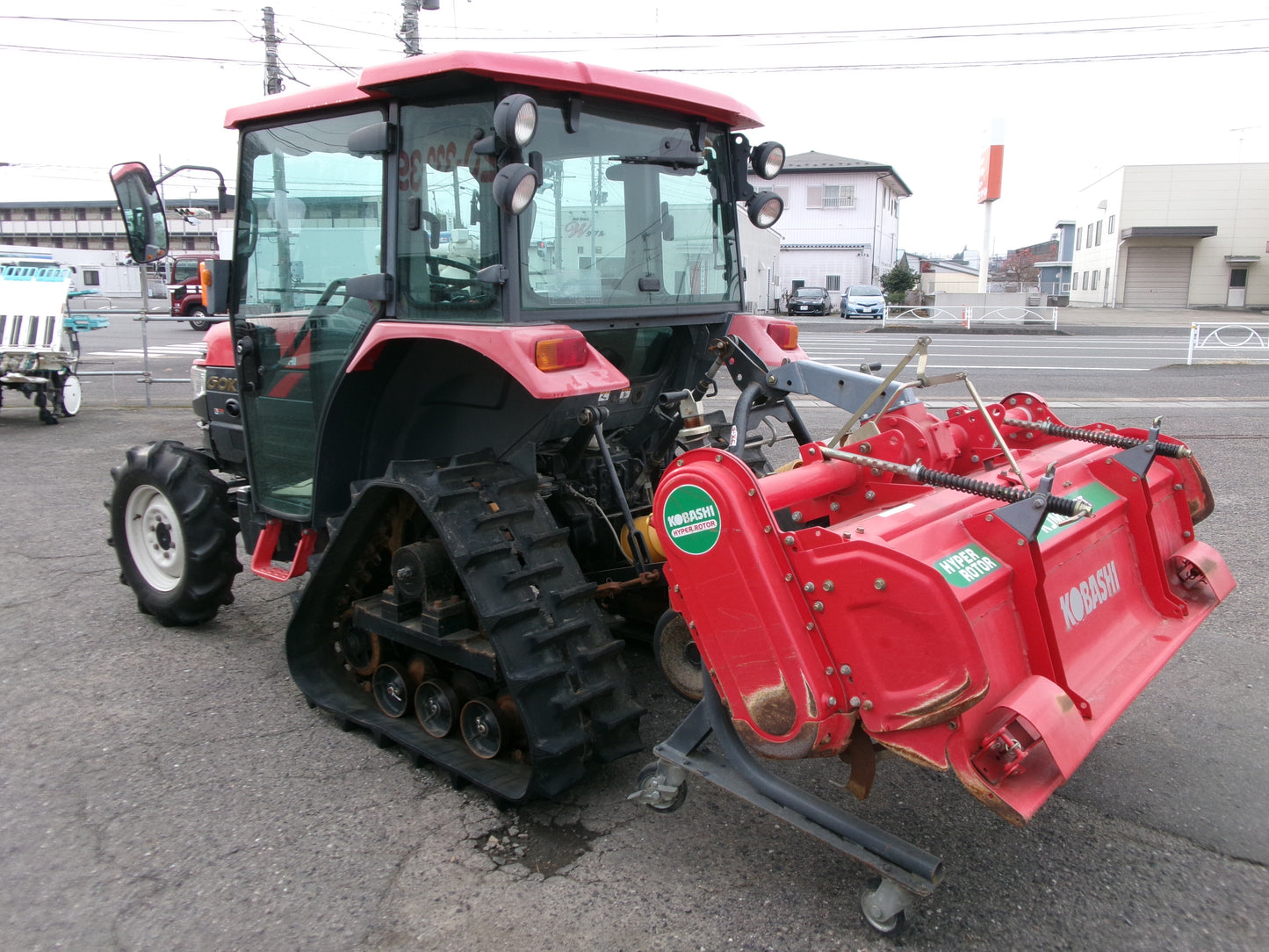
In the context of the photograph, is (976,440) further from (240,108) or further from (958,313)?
(958,313)

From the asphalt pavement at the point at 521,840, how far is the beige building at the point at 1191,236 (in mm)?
48514

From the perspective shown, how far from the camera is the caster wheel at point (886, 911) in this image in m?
2.41

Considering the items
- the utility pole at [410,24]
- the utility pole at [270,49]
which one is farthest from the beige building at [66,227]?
the utility pole at [410,24]

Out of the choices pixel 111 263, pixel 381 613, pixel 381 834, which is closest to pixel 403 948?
pixel 381 834

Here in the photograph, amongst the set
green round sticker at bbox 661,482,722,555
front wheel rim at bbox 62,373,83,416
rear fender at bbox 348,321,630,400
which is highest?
rear fender at bbox 348,321,630,400

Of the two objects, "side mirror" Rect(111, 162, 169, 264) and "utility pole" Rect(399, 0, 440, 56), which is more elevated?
"utility pole" Rect(399, 0, 440, 56)

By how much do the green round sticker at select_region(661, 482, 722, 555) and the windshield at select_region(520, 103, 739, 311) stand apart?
950mm

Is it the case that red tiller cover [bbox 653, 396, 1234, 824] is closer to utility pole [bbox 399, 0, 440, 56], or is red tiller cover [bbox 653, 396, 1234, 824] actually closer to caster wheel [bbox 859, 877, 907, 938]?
caster wheel [bbox 859, 877, 907, 938]

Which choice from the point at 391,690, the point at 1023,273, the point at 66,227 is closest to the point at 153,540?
the point at 391,690

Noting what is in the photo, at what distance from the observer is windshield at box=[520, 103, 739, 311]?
319 centimetres

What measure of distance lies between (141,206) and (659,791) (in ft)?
11.1

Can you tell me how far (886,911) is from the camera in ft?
7.93

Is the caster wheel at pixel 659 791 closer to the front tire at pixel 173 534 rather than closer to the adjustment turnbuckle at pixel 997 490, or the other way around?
the adjustment turnbuckle at pixel 997 490

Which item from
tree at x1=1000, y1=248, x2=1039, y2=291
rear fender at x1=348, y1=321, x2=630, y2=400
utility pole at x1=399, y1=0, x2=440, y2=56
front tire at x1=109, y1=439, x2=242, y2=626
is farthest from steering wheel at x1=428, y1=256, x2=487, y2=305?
tree at x1=1000, y1=248, x2=1039, y2=291
